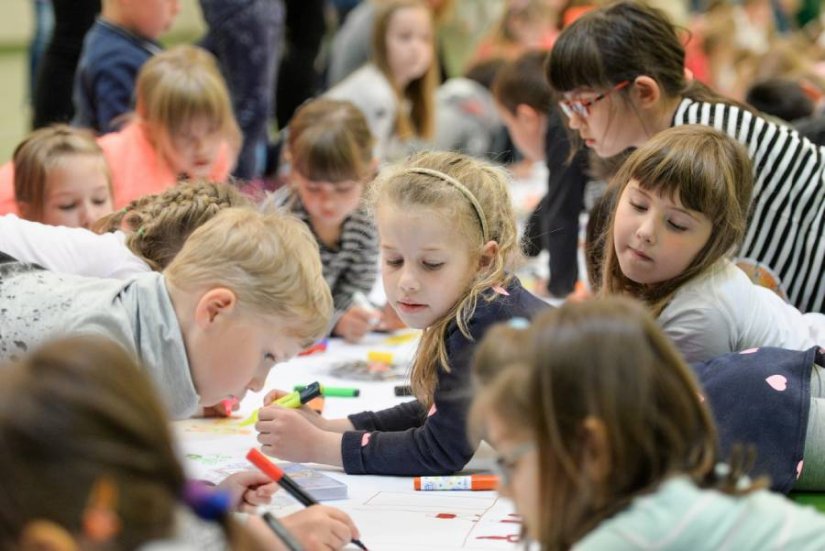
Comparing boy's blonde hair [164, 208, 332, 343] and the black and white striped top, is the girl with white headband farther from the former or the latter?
the black and white striped top

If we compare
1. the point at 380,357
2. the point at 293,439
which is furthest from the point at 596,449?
the point at 380,357

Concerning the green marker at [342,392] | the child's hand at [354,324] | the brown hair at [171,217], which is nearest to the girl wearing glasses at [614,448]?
the brown hair at [171,217]

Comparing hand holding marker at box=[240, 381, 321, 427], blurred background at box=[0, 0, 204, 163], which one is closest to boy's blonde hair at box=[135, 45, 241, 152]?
hand holding marker at box=[240, 381, 321, 427]

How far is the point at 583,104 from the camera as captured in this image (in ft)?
7.67

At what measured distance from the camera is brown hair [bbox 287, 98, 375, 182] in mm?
2656

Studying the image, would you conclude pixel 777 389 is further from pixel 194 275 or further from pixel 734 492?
pixel 194 275

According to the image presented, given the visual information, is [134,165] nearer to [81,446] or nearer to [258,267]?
[258,267]

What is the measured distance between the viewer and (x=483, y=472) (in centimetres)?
178

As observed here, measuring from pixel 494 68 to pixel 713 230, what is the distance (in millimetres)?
3351

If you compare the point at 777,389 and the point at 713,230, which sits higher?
the point at 713,230

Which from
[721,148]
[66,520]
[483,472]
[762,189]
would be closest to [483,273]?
[483,472]

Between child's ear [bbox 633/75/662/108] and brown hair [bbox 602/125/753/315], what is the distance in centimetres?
34

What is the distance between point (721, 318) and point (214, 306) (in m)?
0.82

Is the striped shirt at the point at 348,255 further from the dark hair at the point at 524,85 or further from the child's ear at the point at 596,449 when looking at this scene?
the child's ear at the point at 596,449
